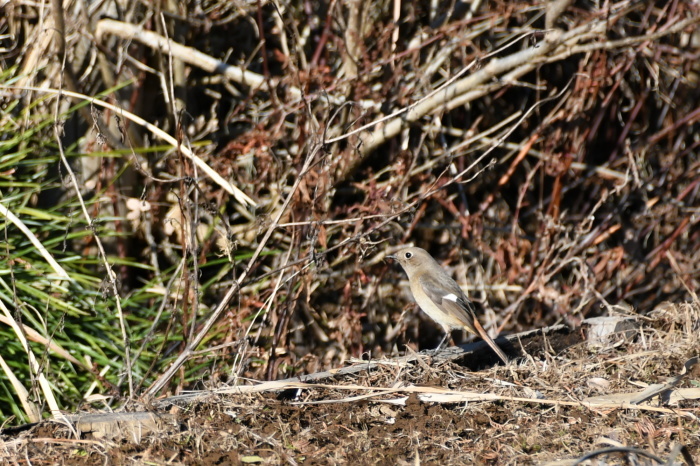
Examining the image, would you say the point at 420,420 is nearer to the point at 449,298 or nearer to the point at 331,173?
the point at 449,298

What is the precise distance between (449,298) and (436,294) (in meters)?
0.09

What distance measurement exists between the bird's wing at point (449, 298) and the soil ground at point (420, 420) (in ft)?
2.49

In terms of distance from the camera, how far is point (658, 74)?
6176 mm

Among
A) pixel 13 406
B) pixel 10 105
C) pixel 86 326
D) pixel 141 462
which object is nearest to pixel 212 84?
pixel 10 105

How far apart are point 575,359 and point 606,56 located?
9.56 feet

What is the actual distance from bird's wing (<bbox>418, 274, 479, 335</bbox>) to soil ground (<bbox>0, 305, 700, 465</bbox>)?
0.76 meters

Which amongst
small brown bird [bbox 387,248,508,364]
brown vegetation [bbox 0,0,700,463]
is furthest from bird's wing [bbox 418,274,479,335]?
brown vegetation [bbox 0,0,700,463]

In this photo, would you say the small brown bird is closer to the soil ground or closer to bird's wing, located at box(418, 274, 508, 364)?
bird's wing, located at box(418, 274, 508, 364)

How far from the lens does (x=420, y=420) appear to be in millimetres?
3137

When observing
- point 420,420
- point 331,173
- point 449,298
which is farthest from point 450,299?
point 420,420

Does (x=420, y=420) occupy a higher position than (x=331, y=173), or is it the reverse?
(x=331, y=173)

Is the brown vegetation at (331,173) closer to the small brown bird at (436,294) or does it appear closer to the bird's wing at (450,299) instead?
the small brown bird at (436,294)

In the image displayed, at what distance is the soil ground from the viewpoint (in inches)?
113

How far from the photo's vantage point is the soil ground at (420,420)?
2859 millimetres
